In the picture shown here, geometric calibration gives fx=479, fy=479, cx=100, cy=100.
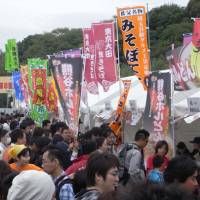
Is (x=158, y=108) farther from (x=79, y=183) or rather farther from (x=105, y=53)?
(x=79, y=183)

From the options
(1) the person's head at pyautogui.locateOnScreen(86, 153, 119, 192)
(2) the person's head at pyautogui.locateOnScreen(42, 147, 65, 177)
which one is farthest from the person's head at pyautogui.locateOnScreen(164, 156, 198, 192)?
(2) the person's head at pyautogui.locateOnScreen(42, 147, 65, 177)

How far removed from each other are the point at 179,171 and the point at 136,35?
8.61m

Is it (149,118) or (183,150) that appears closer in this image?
(183,150)

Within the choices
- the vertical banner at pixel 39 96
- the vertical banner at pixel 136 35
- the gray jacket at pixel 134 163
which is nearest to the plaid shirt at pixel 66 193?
the gray jacket at pixel 134 163

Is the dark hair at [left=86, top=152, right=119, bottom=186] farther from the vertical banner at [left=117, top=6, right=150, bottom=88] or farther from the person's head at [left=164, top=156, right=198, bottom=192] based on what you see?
the vertical banner at [left=117, top=6, right=150, bottom=88]

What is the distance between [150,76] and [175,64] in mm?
725

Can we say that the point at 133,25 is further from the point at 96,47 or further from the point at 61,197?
the point at 61,197

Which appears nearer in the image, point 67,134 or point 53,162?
point 53,162

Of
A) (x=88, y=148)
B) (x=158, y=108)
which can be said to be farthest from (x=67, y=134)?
(x=88, y=148)

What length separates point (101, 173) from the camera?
3537 millimetres

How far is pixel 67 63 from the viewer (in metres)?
10.4

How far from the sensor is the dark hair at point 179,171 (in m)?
3.50

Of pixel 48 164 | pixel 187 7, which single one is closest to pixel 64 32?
pixel 187 7

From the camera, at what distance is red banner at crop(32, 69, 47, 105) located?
15.8m
